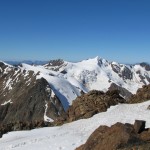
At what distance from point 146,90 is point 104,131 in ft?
108

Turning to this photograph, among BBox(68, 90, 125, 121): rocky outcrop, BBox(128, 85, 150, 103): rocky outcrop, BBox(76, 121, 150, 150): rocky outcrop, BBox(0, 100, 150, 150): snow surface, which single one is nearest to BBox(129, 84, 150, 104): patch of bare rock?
BBox(128, 85, 150, 103): rocky outcrop

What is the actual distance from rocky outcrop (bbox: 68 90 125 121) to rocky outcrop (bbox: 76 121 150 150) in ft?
89.3

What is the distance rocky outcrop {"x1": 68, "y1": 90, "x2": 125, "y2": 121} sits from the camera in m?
52.7

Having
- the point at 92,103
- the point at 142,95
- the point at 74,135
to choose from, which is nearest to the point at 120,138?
the point at 74,135

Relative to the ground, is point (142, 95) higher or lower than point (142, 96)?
higher

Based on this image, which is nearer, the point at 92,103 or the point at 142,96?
the point at 142,96

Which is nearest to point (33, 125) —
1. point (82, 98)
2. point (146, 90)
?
point (82, 98)

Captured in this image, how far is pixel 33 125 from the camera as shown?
6016 centimetres

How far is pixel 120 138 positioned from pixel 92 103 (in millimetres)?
35748

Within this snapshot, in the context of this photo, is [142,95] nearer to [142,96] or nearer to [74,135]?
[142,96]

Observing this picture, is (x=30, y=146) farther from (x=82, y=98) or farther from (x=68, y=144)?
(x=82, y=98)

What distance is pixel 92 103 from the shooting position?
183 feet

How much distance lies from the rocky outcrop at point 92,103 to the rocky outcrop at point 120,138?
27.2 metres

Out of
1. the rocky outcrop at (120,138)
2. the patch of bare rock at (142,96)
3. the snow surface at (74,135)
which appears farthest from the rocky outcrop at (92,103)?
the rocky outcrop at (120,138)
